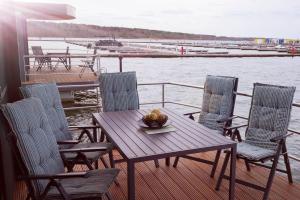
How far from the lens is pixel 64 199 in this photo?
2.21 meters

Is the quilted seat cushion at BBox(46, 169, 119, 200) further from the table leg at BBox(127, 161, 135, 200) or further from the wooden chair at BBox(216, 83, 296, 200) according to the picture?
the wooden chair at BBox(216, 83, 296, 200)

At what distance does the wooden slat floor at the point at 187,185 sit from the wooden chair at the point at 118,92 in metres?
0.78

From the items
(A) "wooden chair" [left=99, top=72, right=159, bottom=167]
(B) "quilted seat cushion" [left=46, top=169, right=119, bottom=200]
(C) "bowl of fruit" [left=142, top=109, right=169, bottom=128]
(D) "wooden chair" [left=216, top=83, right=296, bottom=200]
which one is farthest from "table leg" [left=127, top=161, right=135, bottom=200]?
(A) "wooden chair" [left=99, top=72, right=159, bottom=167]

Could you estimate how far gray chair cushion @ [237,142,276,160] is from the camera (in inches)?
123

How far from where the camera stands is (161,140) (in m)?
2.73

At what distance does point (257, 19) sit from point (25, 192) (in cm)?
2254

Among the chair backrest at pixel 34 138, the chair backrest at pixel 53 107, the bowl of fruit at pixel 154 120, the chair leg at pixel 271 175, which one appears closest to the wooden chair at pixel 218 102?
the chair leg at pixel 271 175

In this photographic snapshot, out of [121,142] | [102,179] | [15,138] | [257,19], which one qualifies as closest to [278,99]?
[121,142]

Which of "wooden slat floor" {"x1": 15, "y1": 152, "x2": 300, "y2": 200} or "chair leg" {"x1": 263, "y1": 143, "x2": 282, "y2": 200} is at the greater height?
"chair leg" {"x1": 263, "y1": 143, "x2": 282, "y2": 200}

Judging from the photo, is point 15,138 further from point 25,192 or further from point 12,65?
point 12,65

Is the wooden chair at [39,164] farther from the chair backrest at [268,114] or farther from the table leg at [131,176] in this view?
the chair backrest at [268,114]

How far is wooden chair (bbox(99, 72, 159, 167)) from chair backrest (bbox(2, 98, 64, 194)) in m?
1.51

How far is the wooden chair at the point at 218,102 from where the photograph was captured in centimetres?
395

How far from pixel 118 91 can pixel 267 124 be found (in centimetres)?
190
